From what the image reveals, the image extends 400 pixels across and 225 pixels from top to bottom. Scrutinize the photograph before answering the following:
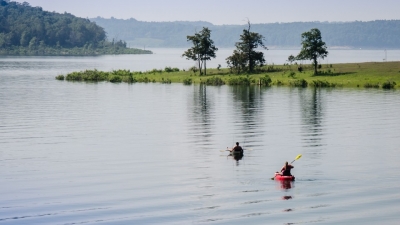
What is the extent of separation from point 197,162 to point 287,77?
269 feet

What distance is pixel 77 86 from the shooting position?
13175 centimetres

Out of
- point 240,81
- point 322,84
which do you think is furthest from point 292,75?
point 240,81

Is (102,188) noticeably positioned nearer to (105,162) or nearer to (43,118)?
(105,162)

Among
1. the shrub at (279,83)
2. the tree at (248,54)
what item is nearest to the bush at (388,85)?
the shrub at (279,83)

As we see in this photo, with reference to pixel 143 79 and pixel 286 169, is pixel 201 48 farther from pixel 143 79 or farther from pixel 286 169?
pixel 286 169

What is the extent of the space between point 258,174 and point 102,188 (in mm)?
11014

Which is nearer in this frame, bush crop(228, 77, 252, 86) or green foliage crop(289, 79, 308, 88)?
green foliage crop(289, 79, 308, 88)

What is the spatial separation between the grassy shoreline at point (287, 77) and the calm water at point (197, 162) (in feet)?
82.5

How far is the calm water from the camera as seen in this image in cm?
3666

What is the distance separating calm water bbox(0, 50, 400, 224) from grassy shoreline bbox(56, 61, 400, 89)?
25161 mm

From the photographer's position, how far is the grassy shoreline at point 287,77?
399 ft

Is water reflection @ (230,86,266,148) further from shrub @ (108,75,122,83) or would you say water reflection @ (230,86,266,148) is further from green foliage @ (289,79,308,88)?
shrub @ (108,75,122,83)

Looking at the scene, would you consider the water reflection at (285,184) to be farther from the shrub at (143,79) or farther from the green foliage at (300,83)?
the shrub at (143,79)

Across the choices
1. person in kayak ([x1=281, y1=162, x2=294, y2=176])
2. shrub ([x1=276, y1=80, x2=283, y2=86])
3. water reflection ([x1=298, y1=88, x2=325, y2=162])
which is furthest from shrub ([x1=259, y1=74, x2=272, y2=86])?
person in kayak ([x1=281, y1=162, x2=294, y2=176])
